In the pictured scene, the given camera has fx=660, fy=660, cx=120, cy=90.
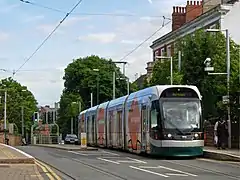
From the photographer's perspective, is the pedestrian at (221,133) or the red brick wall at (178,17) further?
the red brick wall at (178,17)

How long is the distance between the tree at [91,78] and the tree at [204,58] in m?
48.2

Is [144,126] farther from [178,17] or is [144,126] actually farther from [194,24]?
[178,17]

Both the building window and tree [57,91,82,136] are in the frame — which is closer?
the building window

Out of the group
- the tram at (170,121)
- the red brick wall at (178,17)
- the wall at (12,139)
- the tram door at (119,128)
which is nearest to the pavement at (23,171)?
the tram at (170,121)

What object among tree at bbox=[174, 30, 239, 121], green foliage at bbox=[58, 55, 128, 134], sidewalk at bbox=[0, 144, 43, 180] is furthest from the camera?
green foliage at bbox=[58, 55, 128, 134]

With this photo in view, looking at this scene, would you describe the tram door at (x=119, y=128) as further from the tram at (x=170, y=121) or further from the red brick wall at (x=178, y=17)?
the red brick wall at (x=178, y=17)

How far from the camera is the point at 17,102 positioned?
109625 millimetres

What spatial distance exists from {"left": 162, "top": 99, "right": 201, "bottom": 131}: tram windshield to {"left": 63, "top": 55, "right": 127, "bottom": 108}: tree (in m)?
65.3

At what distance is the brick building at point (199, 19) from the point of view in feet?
206

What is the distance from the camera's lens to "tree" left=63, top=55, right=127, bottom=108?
99.1 meters

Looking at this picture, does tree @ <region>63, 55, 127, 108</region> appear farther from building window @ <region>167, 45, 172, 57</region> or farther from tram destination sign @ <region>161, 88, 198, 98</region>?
tram destination sign @ <region>161, 88, 198, 98</region>

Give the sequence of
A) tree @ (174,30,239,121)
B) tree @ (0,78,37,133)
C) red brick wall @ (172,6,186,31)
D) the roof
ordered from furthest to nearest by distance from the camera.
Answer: tree @ (0,78,37,133) → red brick wall @ (172,6,186,31) → the roof → tree @ (174,30,239,121)

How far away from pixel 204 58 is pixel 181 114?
17.3 metres

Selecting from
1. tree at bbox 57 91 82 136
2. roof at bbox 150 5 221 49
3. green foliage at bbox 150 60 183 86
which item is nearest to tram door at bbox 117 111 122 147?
green foliage at bbox 150 60 183 86
